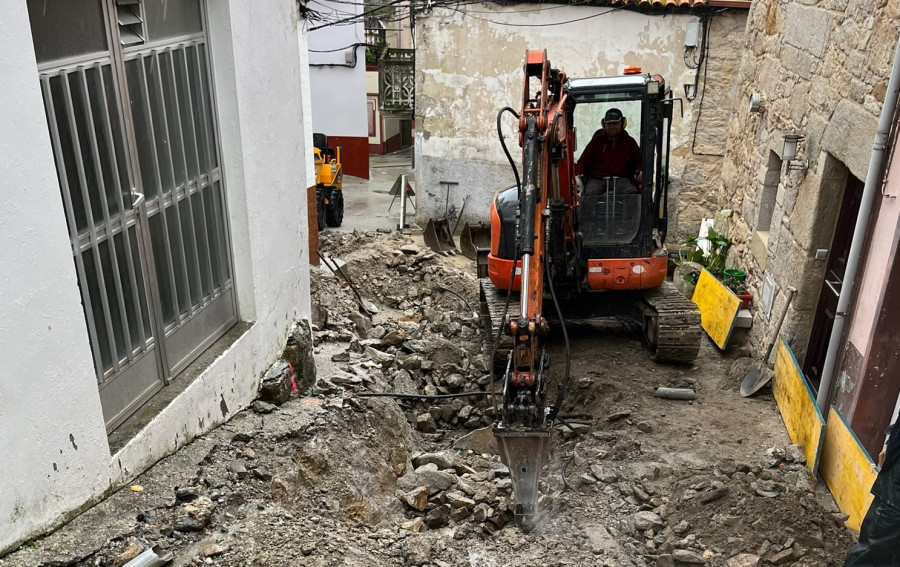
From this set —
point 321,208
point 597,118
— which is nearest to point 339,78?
point 321,208

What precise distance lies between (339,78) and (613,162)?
13.2m

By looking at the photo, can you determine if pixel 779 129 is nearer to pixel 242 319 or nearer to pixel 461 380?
pixel 461 380

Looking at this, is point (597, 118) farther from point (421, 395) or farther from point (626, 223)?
point (421, 395)

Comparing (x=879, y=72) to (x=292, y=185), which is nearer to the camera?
(x=879, y=72)

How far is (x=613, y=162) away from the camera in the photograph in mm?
7348

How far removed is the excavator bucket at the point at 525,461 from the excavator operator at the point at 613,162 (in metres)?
3.39

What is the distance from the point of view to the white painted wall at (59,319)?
2.90m

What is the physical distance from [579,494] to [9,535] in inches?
139

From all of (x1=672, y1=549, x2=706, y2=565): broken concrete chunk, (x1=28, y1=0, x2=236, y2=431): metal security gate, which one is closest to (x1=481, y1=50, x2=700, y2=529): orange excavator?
(x1=672, y1=549, x2=706, y2=565): broken concrete chunk

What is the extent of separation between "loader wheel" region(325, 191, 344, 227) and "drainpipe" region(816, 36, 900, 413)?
34.5ft

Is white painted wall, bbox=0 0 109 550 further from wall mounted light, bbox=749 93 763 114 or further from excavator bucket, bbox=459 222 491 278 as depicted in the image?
excavator bucket, bbox=459 222 491 278

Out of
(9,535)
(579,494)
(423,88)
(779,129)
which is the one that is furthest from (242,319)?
(423,88)

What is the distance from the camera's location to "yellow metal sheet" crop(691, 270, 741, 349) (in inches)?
301

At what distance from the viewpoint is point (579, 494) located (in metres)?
5.21
